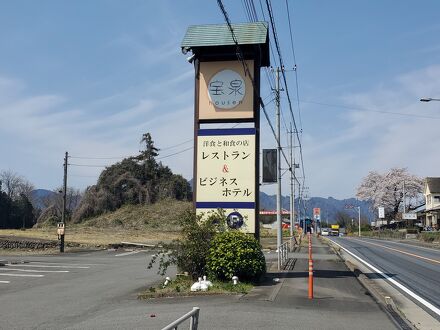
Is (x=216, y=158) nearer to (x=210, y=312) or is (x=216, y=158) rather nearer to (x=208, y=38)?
(x=208, y=38)

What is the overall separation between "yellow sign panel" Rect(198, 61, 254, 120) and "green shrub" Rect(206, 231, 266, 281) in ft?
13.9

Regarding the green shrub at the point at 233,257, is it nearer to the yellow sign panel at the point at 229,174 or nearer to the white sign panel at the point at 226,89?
the yellow sign panel at the point at 229,174

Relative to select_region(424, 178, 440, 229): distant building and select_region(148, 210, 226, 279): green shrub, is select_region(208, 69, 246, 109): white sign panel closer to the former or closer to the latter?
select_region(148, 210, 226, 279): green shrub

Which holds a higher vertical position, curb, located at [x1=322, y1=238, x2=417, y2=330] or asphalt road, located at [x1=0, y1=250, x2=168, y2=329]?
curb, located at [x1=322, y1=238, x2=417, y2=330]

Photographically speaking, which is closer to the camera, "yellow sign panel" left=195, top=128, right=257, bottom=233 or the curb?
the curb

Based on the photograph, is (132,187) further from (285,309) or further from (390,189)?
(285,309)

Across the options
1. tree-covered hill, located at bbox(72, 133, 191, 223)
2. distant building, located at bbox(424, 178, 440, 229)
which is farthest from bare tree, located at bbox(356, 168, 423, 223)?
tree-covered hill, located at bbox(72, 133, 191, 223)

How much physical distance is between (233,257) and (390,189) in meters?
97.9

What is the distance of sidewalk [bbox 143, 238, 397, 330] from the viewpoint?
8.88m

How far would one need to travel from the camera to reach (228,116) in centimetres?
1602


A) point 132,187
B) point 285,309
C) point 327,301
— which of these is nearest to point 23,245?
point 327,301

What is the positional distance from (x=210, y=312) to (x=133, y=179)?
7616 centimetres

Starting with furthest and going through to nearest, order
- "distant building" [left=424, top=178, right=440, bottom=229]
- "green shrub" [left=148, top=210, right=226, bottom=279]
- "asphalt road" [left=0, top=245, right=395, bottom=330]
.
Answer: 1. "distant building" [left=424, top=178, right=440, bottom=229]
2. "green shrub" [left=148, top=210, right=226, bottom=279]
3. "asphalt road" [left=0, top=245, right=395, bottom=330]

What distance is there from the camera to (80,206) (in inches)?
3438
